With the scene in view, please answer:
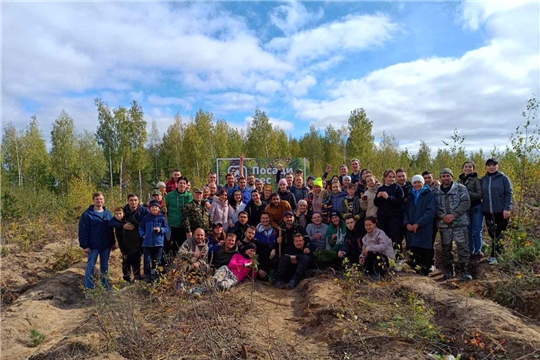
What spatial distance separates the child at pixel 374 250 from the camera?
631 cm

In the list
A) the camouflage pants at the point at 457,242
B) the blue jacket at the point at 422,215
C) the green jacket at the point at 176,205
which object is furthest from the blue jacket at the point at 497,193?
the green jacket at the point at 176,205

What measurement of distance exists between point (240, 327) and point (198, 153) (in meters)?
27.8

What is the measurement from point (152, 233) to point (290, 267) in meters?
2.79

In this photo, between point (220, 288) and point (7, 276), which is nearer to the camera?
point (220, 288)

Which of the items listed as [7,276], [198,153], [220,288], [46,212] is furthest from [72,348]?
[198,153]

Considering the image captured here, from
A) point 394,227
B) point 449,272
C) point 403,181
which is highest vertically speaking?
point 403,181

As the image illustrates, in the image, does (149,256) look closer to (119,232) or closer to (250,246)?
(119,232)

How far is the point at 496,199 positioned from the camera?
6641mm

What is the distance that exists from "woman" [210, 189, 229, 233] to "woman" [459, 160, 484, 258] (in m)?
4.85

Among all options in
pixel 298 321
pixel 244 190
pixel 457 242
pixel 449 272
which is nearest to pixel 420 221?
pixel 457 242

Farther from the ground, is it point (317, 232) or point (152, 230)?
point (152, 230)

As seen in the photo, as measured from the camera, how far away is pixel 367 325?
4.34m

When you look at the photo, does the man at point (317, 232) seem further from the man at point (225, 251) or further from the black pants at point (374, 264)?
the man at point (225, 251)

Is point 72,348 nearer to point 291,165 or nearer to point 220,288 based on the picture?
point 220,288
